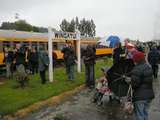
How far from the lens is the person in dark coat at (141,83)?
26.0 feet

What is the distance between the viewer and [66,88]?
15.5 meters

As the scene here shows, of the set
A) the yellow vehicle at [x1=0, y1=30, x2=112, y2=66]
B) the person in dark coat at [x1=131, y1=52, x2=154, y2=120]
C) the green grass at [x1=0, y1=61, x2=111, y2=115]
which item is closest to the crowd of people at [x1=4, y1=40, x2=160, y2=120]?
the person in dark coat at [x1=131, y1=52, x2=154, y2=120]

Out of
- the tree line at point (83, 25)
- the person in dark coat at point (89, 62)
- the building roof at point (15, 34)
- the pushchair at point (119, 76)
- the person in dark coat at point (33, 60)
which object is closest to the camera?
the pushchair at point (119, 76)

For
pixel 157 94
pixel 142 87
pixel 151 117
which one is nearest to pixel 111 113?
pixel 151 117

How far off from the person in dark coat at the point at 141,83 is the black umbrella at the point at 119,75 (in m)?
2.10

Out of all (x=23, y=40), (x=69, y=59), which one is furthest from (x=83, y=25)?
(x=69, y=59)

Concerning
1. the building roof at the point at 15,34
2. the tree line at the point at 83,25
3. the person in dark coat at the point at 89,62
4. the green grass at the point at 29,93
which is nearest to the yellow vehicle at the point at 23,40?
the building roof at the point at 15,34

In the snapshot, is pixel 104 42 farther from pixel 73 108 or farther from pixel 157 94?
pixel 73 108

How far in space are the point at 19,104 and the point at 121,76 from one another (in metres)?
3.19

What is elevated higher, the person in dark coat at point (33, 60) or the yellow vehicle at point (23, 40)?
the yellow vehicle at point (23, 40)

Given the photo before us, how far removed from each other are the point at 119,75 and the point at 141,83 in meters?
2.69

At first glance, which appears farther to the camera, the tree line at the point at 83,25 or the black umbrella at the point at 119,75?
the tree line at the point at 83,25

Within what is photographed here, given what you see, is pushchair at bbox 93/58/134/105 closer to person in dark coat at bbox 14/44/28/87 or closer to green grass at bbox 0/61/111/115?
green grass at bbox 0/61/111/115

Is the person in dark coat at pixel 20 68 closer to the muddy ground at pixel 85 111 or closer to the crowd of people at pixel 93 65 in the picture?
the crowd of people at pixel 93 65
